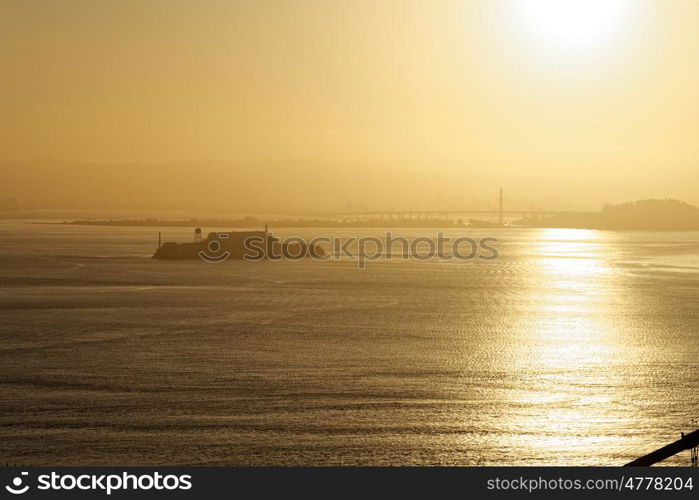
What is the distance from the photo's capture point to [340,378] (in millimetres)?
16422

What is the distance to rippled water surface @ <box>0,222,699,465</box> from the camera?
38.0 ft

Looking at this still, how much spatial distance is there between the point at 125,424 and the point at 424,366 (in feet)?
23.6

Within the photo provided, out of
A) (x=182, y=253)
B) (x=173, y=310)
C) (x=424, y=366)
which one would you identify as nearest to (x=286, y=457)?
(x=424, y=366)

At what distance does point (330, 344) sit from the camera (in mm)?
21391

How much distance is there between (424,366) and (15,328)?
12097 millimetres

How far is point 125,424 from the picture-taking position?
41.3 feet

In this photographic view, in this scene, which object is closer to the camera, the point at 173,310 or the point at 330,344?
Result: the point at 330,344

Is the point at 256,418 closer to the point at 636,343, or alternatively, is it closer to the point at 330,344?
the point at 330,344

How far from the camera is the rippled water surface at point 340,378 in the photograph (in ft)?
38.0

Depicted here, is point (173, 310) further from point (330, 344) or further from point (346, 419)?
point (346, 419)

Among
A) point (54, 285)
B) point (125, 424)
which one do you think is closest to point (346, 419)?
point (125, 424)

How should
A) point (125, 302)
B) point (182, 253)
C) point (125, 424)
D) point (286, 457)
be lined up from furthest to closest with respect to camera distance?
1. point (182, 253)
2. point (125, 302)
3. point (125, 424)
4. point (286, 457)
